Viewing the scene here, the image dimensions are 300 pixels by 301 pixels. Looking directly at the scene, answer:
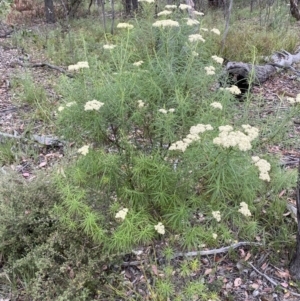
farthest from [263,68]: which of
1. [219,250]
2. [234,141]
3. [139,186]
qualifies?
[234,141]

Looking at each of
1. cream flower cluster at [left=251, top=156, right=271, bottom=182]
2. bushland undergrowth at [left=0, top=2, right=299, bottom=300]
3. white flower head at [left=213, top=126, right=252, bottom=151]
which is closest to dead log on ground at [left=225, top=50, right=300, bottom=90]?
bushland undergrowth at [left=0, top=2, right=299, bottom=300]

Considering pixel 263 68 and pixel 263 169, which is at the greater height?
pixel 263 169

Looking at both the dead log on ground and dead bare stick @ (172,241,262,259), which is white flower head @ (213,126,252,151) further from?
the dead log on ground

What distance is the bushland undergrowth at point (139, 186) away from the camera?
2.43 m

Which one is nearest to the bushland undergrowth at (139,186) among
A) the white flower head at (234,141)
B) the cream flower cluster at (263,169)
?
the cream flower cluster at (263,169)

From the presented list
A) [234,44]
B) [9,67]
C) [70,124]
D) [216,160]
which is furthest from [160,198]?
[9,67]

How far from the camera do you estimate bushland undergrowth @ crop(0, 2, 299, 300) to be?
2.43m

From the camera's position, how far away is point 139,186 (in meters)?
2.72

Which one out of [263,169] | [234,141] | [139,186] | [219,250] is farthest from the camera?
[219,250]

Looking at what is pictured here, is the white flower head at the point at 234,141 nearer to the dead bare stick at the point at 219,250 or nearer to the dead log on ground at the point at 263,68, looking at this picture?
the dead bare stick at the point at 219,250

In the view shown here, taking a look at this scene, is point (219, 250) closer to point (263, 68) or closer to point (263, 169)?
point (263, 169)

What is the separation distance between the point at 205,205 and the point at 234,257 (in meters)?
0.63

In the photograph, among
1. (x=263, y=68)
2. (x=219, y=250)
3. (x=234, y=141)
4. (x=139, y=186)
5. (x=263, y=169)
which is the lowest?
(x=219, y=250)

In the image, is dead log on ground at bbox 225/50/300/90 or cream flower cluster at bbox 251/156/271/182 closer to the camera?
cream flower cluster at bbox 251/156/271/182
